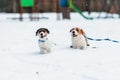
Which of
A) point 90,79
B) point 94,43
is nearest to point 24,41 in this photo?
point 94,43

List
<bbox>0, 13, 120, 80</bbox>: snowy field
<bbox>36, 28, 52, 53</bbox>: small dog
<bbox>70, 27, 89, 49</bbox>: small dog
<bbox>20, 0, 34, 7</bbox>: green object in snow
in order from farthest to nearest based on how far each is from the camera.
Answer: <bbox>20, 0, 34, 7</bbox>: green object in snow
<bbox>70, 27, 89, 49</bbox>: small dog
<bbox>36, 28, 52, 53</bbox>: small dog
<bbox>0, 13, 120, 80</bbox>: snowy field

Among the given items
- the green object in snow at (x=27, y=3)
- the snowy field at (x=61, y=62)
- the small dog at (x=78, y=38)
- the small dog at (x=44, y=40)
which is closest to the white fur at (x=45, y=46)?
the small dog at (x=44, y=40)

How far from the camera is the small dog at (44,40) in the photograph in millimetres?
6492

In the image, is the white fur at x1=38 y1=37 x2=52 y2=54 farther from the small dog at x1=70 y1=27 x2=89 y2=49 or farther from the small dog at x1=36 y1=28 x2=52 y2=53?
the small dog at x1=70 y1=27 x2=89 y2=49

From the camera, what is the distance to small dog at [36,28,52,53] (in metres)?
6.49

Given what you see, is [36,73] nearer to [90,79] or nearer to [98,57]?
[90,79]

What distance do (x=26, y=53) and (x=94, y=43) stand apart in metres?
1.68

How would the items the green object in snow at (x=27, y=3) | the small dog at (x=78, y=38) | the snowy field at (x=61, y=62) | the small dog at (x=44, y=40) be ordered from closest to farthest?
the snowy field at (x=61, y=62), the small dog at (x=44, y=40), the small dog at (x=78, y=38), the green object in snow at (x=27, y=3)

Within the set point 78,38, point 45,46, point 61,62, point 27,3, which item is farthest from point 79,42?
point 27,3

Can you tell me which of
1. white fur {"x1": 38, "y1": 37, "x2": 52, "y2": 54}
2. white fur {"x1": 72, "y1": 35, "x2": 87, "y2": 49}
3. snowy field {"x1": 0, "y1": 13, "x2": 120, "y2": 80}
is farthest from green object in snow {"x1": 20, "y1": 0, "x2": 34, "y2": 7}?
white fur {"x1": 38, "y1": 37, "x2": 52, "y2": 54}

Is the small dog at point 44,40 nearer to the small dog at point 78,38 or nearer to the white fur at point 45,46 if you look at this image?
the white fur at point 45,46

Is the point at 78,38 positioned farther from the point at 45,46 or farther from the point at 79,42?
the point at 45,46

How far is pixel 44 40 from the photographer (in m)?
6.56

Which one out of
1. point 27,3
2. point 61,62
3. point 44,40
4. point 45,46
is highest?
point 27,3
